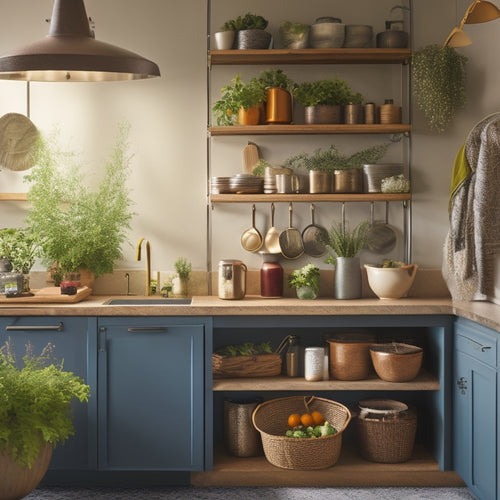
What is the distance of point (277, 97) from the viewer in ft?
13.5

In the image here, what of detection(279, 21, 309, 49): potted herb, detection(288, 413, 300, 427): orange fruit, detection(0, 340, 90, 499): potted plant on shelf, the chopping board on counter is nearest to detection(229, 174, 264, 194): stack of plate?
detection(279, 21, 309, 49): potted herb

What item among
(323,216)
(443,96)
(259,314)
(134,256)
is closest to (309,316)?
(259,314)

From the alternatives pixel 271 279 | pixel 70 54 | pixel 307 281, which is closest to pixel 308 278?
pixel 307 281

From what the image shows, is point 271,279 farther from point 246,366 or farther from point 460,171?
point 460,171

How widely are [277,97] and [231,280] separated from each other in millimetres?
1044

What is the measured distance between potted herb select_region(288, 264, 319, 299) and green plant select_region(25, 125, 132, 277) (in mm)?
1031

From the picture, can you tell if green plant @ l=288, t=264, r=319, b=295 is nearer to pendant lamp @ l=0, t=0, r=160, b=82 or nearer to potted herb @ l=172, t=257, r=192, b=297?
potted herb @ l=172, t=257, r=192, b=297

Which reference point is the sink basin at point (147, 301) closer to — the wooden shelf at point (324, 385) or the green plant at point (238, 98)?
the wooden shelf at point (324, 385)

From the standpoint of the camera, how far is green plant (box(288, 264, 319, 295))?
13.3 ft

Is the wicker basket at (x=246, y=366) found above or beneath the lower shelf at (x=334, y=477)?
above

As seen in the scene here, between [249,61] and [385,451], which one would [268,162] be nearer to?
[249,61]

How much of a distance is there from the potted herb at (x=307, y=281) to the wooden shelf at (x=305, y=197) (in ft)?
1.24

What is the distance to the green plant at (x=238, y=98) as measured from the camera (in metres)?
4.10

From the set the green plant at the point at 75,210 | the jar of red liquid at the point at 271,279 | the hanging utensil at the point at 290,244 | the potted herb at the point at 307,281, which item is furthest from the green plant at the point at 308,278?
the green plant at the point at 75,210
